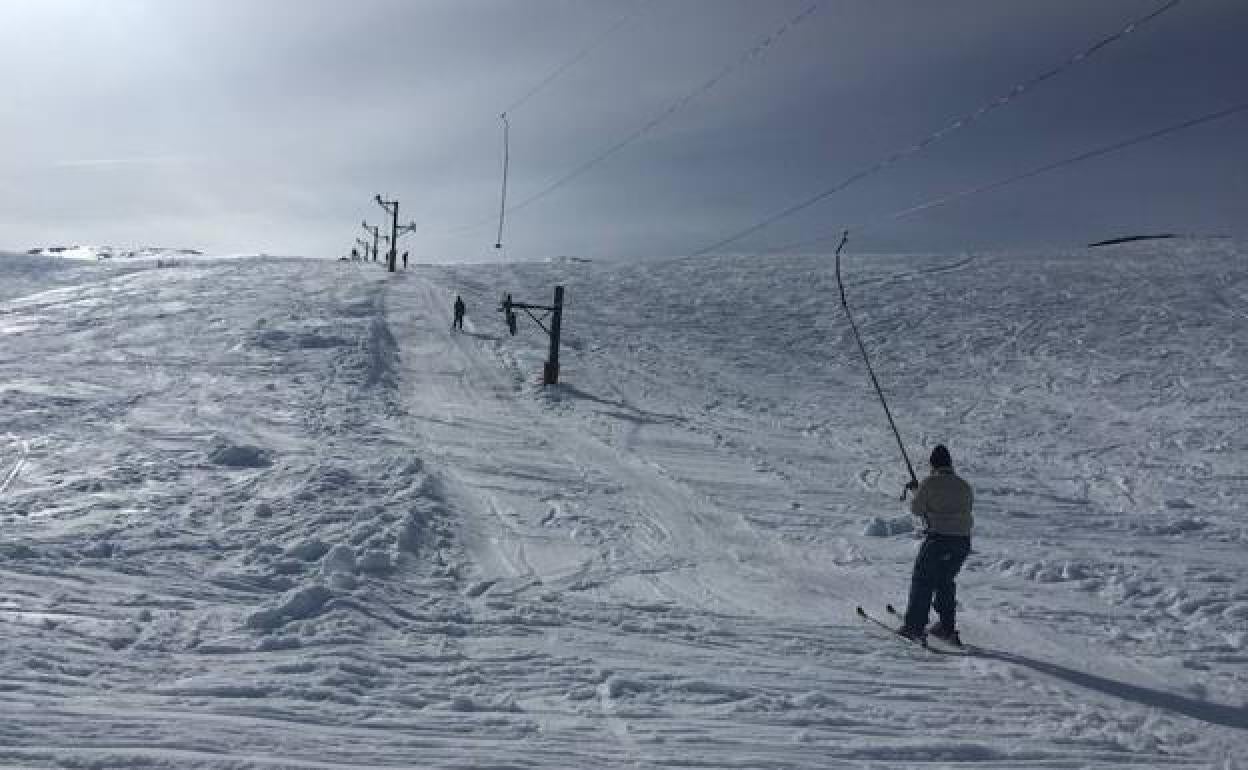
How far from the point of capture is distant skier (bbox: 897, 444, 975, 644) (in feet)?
24.8

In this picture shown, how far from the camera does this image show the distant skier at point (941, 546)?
24.8 feet

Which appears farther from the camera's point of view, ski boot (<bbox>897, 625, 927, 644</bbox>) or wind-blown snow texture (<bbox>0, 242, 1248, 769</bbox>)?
ski boot (<bbox>897, 625, 927, 644</bbox>)

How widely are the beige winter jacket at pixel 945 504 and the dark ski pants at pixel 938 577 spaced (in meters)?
0.08

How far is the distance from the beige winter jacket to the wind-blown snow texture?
42.6 inches

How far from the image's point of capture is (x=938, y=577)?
7.62 meters

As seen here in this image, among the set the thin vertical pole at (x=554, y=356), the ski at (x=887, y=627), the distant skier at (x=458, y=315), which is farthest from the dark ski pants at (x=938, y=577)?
the distant skier at (x=458, y=315)

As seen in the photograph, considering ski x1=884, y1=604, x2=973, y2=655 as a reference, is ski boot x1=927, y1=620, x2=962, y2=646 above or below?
above

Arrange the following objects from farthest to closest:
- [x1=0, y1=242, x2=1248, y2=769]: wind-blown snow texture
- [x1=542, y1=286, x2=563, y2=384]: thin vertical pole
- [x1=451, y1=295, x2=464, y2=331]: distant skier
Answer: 1. [x1=451, y1=295, x2=464, y2=331]: distant skier
2. [x1=542, y1=286, x2=563, y2=384]: thin vertical pole
3. [x1=0, y1=242, x2=1248, y2=769]: wind-blown snow texture

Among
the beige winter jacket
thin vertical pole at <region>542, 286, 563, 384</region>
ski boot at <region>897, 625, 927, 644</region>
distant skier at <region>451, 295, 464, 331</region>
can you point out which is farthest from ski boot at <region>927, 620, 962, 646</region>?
distant skier at <region>451, 295, 464, 331</region>

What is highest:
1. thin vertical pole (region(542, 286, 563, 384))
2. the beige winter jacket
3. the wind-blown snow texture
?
thin vertical pole (region(542, 286, 563, 384))

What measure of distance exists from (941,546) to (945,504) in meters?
0.37

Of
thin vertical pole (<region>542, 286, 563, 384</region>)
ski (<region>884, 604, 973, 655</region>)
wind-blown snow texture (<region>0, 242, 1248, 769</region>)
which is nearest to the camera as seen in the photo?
A: wind-blown snow texture (<region>0, 242, 1248, 769</region>)

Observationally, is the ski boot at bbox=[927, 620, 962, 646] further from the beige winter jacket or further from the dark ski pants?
the beige winter jacket

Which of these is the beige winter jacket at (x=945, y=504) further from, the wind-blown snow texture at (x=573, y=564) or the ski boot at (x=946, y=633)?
the wind-blown snow texture at (x=573, y=564)
